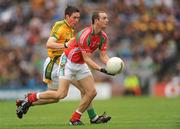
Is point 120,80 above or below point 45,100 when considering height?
below

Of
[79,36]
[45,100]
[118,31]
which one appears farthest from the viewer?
[118,31]

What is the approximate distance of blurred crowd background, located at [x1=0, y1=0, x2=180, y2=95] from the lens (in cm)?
3031

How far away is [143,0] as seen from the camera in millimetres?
32750

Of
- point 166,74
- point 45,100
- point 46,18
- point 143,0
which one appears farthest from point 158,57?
point 45,100

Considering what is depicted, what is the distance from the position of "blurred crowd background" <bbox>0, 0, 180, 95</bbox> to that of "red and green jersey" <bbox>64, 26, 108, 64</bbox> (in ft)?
52.2

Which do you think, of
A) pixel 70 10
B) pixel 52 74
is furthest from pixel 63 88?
pixel 70 10

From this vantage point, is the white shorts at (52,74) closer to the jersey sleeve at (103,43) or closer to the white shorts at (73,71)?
the white shorts at (73,71)

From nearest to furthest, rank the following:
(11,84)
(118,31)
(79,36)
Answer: (79,36) < (11,84) < (118,31)

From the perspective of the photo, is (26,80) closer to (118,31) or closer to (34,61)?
(34,61)

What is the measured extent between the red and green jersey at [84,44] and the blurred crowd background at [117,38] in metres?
15.9

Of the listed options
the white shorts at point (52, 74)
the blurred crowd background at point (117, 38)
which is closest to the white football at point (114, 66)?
the white shorts at point (52, 74)

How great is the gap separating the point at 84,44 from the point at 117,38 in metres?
17.8

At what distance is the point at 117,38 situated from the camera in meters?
31.3

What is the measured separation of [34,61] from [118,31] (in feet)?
14.4
